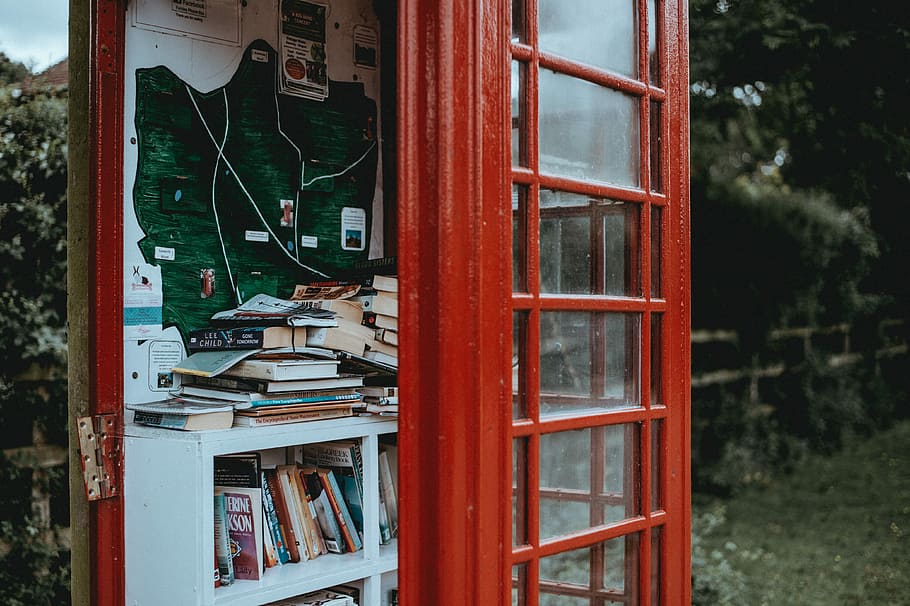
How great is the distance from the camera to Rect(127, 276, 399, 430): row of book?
2.65m

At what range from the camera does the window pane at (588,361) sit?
2.39 metres

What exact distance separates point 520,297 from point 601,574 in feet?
2.99

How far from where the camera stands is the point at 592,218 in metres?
2.53

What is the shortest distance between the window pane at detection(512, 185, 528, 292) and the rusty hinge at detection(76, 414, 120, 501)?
127 cm

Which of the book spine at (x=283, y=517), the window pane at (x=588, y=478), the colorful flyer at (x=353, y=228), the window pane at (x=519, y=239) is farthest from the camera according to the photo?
the colorful flyer at (x=353, y=228)

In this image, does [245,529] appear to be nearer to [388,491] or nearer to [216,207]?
[388,491]

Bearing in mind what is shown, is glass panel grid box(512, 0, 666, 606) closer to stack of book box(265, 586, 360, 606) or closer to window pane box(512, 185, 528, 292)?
window pane box(512, 185, 528, 292)

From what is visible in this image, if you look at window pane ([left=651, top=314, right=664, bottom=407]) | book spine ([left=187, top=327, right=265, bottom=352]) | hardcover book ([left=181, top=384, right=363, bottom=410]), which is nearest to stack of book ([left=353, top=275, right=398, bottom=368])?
hardcover book ([left=181, top=384, right=363, bottom=410])

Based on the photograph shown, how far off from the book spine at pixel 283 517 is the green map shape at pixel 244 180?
0.53m

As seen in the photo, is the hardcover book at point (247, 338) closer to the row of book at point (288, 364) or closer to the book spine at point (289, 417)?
the row of book at point (288, 364)

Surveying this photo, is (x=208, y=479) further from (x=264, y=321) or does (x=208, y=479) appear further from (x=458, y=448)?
(x=458, y=448)

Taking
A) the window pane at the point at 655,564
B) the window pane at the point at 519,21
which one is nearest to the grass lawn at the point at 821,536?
the window pane at the point at 655,564

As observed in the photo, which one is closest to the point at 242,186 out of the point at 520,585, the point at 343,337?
the point at 343,337

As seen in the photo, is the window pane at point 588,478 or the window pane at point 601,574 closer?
the window pane at point 588,478
